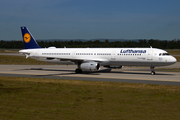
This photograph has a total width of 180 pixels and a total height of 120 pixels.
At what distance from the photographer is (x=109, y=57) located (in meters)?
38.3

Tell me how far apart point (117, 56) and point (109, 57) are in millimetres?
1478

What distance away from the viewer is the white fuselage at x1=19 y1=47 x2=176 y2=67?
35500 mm

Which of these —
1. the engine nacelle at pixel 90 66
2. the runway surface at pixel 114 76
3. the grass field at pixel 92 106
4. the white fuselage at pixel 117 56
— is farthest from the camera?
the engine nacelle at pixel 90 66

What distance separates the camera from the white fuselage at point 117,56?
116ft

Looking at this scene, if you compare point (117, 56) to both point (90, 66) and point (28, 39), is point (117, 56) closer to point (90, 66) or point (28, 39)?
point (90, 66)

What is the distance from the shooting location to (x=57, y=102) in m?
16.1

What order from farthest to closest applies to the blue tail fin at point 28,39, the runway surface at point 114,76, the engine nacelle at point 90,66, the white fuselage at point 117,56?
the blue tail fin at point 28,39, the engine nacelle at point 90,66, the white fuselage at point 117,56, the runway surface at point 114,76

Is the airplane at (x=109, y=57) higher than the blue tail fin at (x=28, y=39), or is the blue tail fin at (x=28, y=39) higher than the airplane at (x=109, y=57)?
the blue tail fin at (x=28, y=39)
